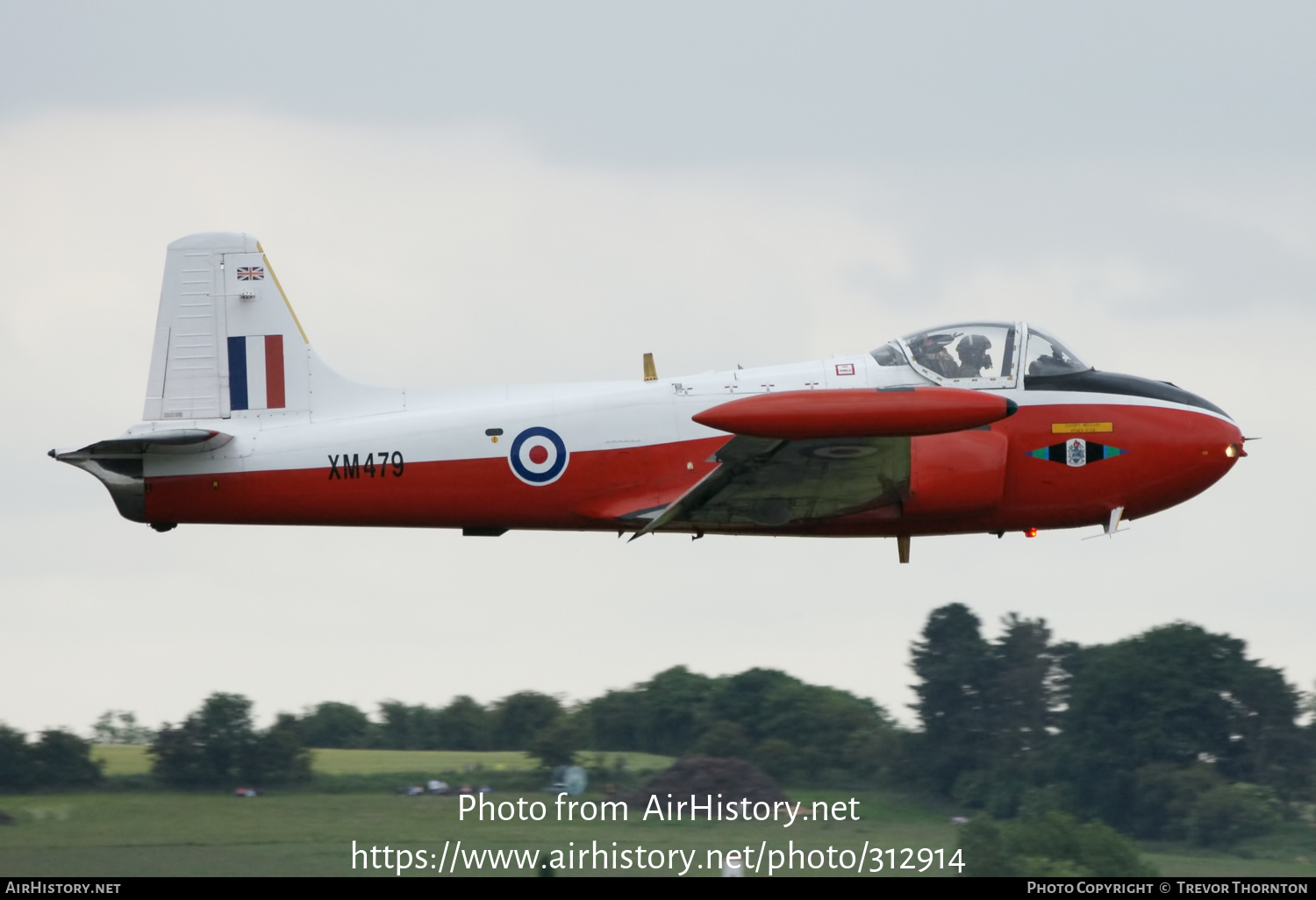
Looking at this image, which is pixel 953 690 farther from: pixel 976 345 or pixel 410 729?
pixel 976 345

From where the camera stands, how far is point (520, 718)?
59.8 ft

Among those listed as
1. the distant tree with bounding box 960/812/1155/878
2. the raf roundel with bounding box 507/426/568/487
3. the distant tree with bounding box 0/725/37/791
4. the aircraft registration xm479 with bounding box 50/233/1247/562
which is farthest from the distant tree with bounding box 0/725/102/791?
the distant tree with bounding box 960/812/1155/878

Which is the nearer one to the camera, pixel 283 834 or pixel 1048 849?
pixel 283 834

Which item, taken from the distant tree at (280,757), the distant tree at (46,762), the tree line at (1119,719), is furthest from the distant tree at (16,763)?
the tree line at (1119,719)

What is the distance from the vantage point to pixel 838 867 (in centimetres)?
1612

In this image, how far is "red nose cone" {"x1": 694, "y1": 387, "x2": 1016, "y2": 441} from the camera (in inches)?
447

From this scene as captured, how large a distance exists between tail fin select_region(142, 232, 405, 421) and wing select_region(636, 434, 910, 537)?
2944 mm

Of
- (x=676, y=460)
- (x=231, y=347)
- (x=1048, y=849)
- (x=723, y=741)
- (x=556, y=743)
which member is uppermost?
(x=231, y=347)

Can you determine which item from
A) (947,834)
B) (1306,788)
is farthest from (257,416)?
(1306,788)

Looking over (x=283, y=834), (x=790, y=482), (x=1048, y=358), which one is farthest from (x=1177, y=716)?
(x=283, y=834)

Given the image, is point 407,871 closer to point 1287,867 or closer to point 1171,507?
point 1171,507

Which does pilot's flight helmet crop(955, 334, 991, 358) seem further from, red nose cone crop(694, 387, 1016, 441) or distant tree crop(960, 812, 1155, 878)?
distant tree crop(960, 812, 1155, 878)

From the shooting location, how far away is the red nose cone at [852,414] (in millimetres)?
11359

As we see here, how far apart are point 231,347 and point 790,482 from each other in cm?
518
